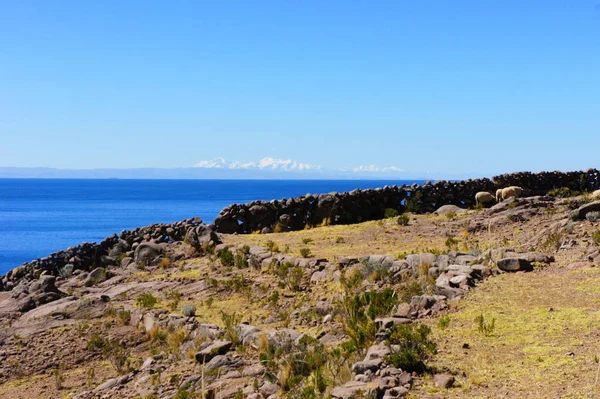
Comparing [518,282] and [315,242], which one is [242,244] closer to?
[315,242]

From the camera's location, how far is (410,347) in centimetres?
1045

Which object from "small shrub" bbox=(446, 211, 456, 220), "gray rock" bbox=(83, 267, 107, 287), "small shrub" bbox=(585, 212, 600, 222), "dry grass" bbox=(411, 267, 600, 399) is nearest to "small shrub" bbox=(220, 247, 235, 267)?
"gray rock" bbox=(83, 267, 107, 287)

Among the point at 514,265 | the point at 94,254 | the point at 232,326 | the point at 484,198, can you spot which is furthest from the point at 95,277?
the point at 484,198

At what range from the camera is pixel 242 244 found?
2403cm

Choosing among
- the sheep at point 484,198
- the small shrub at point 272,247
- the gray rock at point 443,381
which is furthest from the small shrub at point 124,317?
the sheep at point 484,198

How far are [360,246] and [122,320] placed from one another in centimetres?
902

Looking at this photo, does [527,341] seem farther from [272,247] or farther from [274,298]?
[272,247]

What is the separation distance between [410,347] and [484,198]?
874 inches

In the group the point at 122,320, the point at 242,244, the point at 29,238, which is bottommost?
the point at 29,238

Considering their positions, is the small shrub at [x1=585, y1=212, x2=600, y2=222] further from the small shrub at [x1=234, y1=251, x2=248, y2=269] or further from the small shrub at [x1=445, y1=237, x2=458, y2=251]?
the small shrub at [x1=234, y1=251, x2=248, y2=269]

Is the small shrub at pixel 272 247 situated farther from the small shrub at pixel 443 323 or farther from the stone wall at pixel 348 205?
the small shrub at pixel 443 323

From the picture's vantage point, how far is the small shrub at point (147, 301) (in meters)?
19.3

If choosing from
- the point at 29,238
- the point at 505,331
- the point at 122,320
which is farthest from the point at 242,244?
the point at 29,238

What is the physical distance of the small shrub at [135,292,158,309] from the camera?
19327mm
